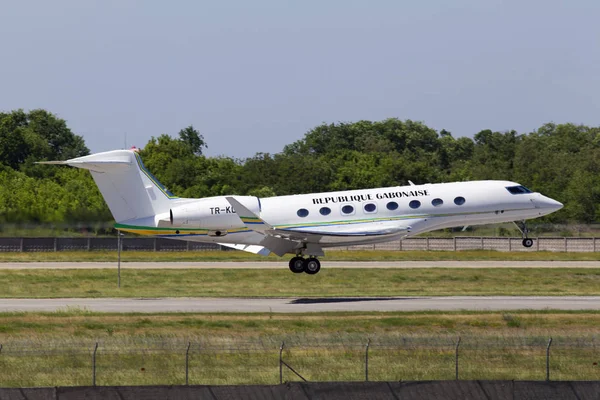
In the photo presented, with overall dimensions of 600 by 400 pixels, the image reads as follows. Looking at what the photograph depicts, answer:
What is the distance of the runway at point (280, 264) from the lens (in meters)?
51.2

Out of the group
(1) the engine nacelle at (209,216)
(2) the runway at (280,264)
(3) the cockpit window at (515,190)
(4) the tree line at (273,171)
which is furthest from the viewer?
(4) the tree line at (273,171)

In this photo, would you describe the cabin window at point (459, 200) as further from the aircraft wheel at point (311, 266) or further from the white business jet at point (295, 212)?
the aircraft wheel at point (311, 266)

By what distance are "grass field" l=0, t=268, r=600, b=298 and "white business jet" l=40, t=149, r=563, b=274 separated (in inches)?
90.8

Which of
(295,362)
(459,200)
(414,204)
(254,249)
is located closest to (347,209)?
(414,204)

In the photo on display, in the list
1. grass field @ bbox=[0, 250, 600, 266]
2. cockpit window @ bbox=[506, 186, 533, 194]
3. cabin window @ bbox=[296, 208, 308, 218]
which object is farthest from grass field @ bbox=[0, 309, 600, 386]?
grass field @ bbox=[0, 250, 600, 266]

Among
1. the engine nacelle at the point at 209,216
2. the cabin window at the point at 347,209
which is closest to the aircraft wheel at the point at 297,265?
the engine nacelle at the point at 209,216

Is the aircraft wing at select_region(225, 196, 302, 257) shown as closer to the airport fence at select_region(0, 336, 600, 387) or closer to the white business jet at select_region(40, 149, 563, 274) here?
the white business jet at select_region(40, 149, 563, 274)

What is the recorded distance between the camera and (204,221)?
3981cm

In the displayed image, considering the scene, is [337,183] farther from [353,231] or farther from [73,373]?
[73,373]

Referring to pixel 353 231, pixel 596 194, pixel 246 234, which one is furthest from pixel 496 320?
pixel 596 194

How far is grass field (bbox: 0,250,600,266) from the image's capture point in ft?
188

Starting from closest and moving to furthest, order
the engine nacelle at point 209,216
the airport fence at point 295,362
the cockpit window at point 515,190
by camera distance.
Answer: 1. the airport fence at point 295,362
2. the engine nacelle at point 209,216
3. the cockpit window at point 515,190

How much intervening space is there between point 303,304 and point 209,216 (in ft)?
22.7

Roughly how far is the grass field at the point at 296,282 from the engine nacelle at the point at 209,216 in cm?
290
